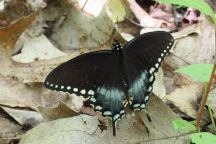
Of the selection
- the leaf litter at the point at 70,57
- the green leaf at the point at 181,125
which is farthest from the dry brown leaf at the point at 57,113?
the green leaf at the point at 181,125

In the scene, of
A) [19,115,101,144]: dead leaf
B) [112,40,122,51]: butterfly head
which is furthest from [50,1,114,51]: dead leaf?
[19,115,101,144]: dead leaf

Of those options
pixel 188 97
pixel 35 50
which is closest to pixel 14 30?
pixel 35 50

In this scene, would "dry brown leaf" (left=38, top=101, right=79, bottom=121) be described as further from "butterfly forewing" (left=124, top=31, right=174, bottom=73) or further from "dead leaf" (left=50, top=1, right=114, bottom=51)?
Result: "dead leaf" (left=50, top=1, right=114, bottom=51)

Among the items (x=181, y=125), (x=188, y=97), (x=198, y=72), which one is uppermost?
(x=198, y=72)

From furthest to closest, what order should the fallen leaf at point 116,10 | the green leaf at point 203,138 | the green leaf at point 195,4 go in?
the fallen leaf at point 116,10
the green leaf at point 203,138
the green leaf at point 195,4

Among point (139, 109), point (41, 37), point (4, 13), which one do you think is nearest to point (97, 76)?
point (139, 109)

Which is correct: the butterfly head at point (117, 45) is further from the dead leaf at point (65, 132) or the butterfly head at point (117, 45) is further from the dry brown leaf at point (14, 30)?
the dry brown leaf at point (14, 30)

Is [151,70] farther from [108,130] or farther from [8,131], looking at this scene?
[8,131]
